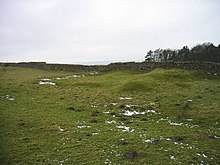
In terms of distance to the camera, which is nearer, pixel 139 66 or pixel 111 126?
pixel 111 126

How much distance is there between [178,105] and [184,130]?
568cm

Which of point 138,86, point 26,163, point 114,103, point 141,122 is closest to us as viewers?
point 26,163

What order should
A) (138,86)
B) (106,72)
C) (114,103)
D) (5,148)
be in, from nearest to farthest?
(5,148), (114,103), (138,86), (106,72)

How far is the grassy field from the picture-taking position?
990 cm

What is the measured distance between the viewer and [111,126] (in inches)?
549

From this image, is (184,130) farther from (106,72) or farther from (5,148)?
(106,72)

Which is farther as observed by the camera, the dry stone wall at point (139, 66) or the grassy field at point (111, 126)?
the dry stone wall at point (139, 66)

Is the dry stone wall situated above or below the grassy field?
above

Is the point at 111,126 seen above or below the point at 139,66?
below

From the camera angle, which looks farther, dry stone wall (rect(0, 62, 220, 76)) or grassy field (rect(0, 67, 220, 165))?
dry stone wall (rect(0, 62, 220, 76))

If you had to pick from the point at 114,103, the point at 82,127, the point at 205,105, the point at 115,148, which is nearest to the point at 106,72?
the point at 114,103

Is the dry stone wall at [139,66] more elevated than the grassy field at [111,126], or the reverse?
the dry stone wall at [139,66]

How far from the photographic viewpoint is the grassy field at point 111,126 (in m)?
9.90

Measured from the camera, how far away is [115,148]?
420 inches
